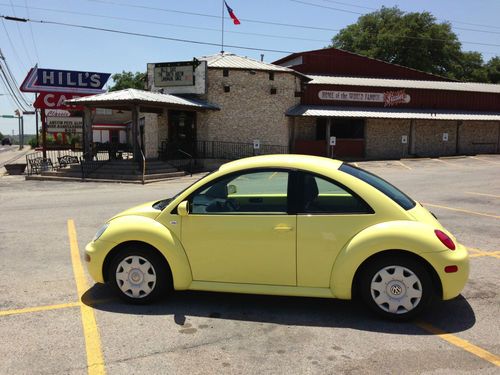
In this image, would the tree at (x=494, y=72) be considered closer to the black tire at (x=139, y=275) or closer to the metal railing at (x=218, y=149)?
the metal railing at (x=218, y=149)

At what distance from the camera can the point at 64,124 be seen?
26984 mm

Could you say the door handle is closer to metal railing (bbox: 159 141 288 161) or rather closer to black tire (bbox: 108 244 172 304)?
black tire (bbox: 108 244 172 304)

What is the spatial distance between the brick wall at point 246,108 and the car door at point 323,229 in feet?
76.7

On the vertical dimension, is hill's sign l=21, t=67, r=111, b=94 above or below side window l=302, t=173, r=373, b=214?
above

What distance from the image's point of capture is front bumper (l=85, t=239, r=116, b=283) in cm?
452

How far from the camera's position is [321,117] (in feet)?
98.5

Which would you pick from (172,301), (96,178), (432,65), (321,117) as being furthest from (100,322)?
(432,65)

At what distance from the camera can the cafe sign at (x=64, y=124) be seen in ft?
87.7

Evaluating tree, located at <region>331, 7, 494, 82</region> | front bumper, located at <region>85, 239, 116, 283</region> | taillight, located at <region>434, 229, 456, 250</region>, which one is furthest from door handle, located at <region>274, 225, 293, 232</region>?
tree, located at <region>331, 7, 494, 82</region>

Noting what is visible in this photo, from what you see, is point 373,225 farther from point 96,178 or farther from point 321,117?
point 321,117

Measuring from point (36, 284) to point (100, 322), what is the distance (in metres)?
1.60

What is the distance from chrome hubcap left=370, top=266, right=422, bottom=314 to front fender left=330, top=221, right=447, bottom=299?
0.21m

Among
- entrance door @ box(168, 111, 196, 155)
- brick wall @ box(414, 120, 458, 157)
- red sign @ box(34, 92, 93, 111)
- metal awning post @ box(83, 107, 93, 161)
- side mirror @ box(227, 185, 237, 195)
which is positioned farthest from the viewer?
brick wall @ box(414, 120, 458, 157)

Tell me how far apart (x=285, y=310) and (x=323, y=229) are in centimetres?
97
